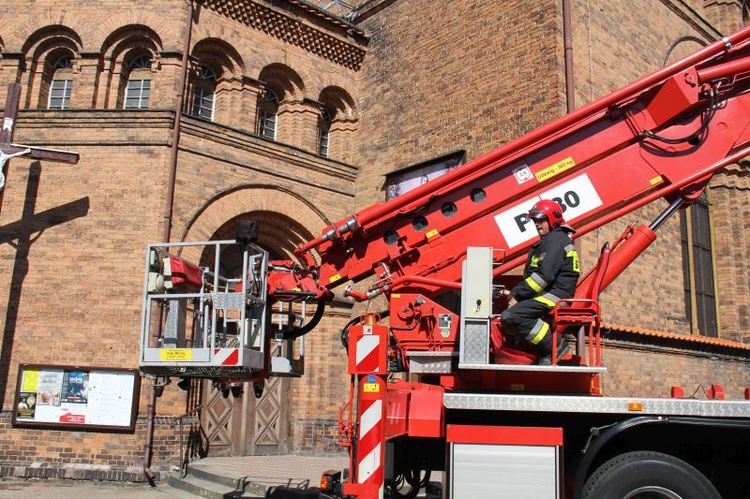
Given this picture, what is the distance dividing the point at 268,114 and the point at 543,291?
461 inches

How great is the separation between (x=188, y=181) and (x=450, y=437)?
9609mm

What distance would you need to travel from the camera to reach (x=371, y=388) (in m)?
5.90

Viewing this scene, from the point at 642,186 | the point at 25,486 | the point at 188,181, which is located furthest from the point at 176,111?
the point at 642,186

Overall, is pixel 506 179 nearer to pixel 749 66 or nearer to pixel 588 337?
pixel 588 337

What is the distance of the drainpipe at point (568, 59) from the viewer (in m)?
12.4

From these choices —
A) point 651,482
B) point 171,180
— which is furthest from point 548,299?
point 171,180

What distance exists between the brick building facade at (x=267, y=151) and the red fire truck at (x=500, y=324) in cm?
543

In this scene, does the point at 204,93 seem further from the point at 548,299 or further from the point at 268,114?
the point at 548,299

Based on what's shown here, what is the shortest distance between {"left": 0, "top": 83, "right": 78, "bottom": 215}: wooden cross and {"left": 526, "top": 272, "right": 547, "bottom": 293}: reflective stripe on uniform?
1005cm

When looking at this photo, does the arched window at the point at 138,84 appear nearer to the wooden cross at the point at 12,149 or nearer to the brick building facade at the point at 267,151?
the brick building facade at the point at 267,151

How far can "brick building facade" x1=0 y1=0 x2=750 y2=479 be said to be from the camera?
41.2 ft

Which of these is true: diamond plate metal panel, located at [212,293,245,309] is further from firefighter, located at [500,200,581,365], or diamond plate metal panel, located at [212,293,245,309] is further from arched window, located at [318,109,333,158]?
arched window, located at [318,109,333,158]

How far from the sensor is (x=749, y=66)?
21.4ft

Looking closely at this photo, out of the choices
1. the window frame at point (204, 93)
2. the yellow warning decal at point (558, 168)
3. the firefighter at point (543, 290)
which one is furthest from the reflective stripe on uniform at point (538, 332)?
the window frame at point (204, 93)
